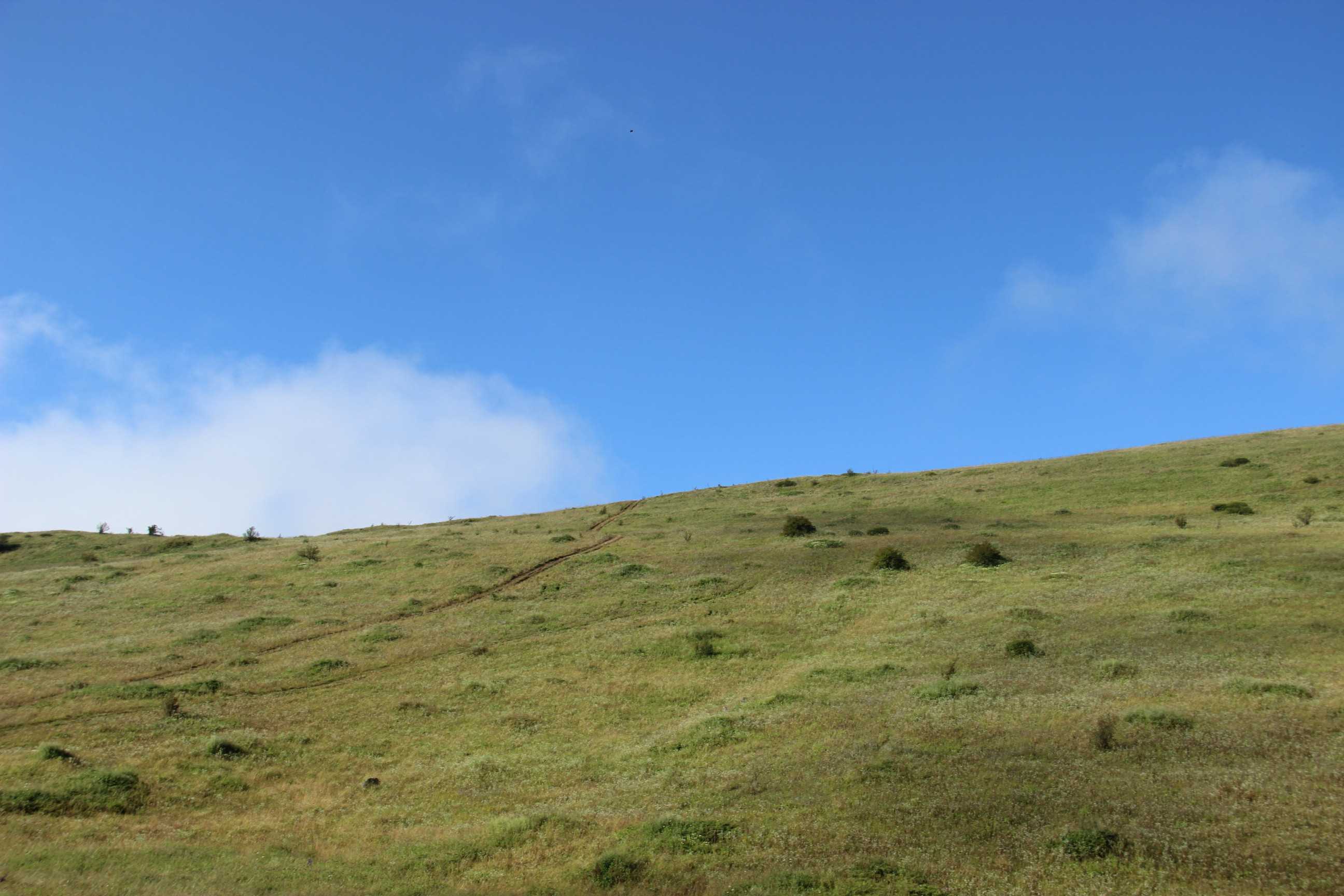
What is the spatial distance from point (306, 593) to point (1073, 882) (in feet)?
149

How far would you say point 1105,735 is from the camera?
22.0 metres

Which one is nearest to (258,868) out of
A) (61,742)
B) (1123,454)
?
(61,742)

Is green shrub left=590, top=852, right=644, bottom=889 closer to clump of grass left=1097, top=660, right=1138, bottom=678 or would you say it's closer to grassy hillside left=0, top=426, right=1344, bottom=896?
grassy hillside left=0, top=426, right=1344, bottom=896

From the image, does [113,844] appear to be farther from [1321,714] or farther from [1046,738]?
[1321,714]

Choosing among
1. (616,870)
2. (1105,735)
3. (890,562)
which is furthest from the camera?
(890,562)

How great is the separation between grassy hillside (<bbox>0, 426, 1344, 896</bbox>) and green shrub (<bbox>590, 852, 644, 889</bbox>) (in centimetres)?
7

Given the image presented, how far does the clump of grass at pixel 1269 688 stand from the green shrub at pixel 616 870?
17.0m

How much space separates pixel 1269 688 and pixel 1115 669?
13.9 feet

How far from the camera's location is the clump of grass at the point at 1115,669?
27.2 meters

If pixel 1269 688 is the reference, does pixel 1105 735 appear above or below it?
below

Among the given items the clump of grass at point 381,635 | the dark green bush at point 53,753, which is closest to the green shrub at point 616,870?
the dark green bush at point 53,753

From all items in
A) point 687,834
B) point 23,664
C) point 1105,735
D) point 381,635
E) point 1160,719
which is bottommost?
point 687,834

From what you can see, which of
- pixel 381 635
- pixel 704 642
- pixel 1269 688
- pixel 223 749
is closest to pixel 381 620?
pixel 381 635

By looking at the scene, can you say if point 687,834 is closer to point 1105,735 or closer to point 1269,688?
point 1105,735
